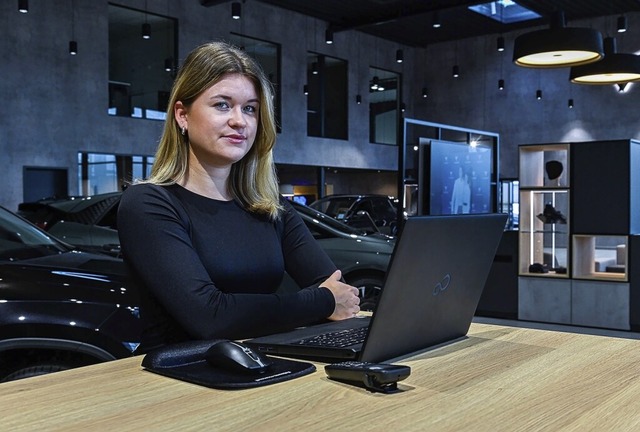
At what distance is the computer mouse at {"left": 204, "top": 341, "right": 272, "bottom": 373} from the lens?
117 cm

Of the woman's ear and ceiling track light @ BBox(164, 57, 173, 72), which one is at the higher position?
ceiling track light @ BBox(164, 57, 173, 72)

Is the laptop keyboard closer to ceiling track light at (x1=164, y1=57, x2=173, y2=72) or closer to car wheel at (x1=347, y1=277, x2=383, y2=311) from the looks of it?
car wheel at (x1=347, y1=277, x2=383, y2=311)

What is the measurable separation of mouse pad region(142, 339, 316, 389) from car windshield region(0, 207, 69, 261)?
2036 millimetres

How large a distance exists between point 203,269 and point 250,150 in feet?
1.46

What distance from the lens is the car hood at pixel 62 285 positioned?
237 cm

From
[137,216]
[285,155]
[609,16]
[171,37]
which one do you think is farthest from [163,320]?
[609,16]

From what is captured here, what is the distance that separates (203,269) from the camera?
1.59 meters

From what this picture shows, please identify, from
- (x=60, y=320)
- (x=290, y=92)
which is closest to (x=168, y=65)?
(x=290, y=92)

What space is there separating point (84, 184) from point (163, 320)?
11562 millimetres

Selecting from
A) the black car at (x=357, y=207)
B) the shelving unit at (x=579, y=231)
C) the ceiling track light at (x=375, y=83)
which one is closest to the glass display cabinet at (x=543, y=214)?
the shelving unit at (x=579, y=231)

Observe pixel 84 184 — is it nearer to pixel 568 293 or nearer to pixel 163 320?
pixel 568 293

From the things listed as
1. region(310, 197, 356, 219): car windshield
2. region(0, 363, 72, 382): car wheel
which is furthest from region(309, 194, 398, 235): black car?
region(0, 363, 72, 382): car wheel

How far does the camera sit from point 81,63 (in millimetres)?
12391

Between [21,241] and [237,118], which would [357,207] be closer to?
[21,241]
